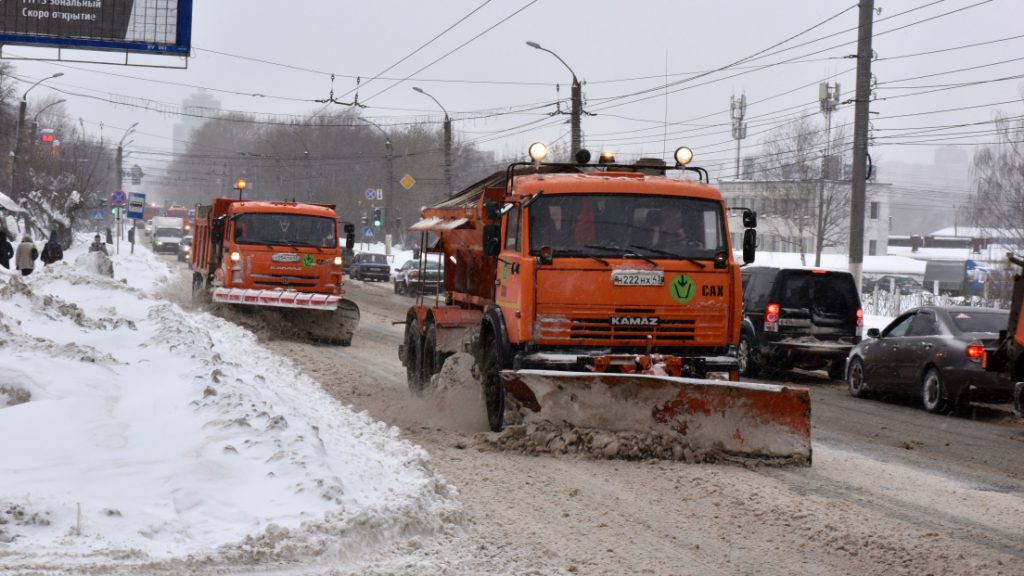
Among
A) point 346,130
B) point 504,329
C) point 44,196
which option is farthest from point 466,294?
point 346,130

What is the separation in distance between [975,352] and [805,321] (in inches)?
163

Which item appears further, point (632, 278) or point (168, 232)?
point (168, 232)

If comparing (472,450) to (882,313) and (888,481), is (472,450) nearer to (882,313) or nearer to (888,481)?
(888,481)

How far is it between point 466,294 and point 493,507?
615 centimetres

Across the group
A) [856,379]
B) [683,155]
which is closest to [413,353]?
[683,155]

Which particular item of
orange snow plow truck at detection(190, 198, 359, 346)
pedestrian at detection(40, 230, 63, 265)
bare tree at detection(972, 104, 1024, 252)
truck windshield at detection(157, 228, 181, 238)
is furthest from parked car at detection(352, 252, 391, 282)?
truck windshield at detection(157, 228, 181, 238)

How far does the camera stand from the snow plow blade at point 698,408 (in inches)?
363

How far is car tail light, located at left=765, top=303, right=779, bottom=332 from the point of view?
1741 centimetres

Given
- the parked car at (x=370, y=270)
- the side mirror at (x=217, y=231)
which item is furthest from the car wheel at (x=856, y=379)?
the parked car at (x=370, y=270)

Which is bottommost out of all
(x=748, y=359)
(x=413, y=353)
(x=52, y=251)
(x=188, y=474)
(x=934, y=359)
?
(x=188, y=474)

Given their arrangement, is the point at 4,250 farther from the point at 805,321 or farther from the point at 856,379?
the point at 856,379

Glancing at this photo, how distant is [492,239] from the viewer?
11.0 metres

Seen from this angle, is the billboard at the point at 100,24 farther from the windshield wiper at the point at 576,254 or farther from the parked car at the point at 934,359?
the windshield wiper at the point at 576,254

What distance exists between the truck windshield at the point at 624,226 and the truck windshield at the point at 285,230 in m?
12.3
